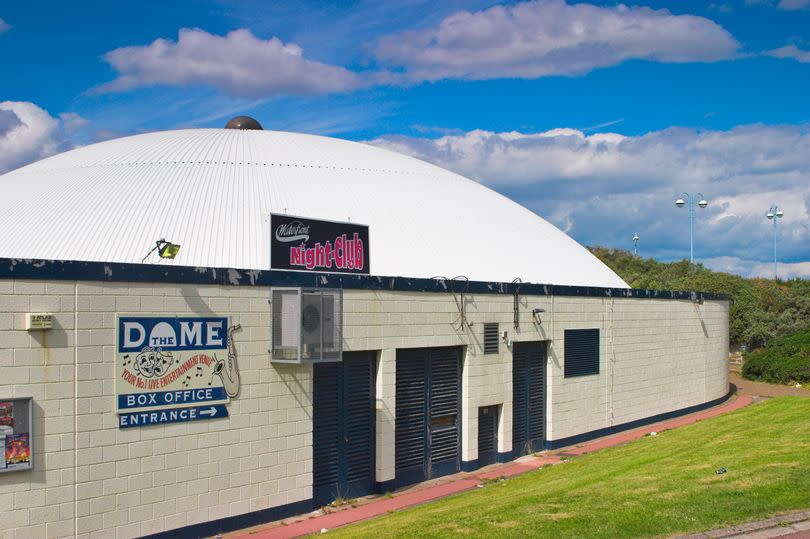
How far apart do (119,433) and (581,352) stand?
651 inches

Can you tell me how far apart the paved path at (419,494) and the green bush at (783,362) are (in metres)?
16.7

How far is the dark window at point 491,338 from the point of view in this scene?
21969mm

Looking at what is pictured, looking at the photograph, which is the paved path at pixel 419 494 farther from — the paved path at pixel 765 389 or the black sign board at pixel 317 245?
the paved path at pixel 765 389

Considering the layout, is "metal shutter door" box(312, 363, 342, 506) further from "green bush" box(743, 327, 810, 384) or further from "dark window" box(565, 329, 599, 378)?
"green bush" box(743, 327, 810, 384)

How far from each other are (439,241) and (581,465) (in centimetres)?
883

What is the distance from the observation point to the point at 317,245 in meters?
20.1

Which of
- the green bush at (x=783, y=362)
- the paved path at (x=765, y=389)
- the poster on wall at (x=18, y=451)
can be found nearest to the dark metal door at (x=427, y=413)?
the poster on wall at (x=18, y=451)

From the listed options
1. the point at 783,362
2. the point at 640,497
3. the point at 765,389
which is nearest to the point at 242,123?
the point at 640,497

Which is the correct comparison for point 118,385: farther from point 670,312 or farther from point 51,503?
point 670,312

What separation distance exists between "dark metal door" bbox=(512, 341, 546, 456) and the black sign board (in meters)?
5.61

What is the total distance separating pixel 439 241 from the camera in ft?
85.9

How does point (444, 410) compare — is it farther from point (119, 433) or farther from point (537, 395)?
point (119, 433)

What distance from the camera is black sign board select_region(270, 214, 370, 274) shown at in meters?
19.3

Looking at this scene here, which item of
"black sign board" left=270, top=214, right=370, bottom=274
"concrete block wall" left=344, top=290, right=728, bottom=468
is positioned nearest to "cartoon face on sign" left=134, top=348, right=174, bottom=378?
"concrete block wall" left=344, top=290, right=728, bottom=468
